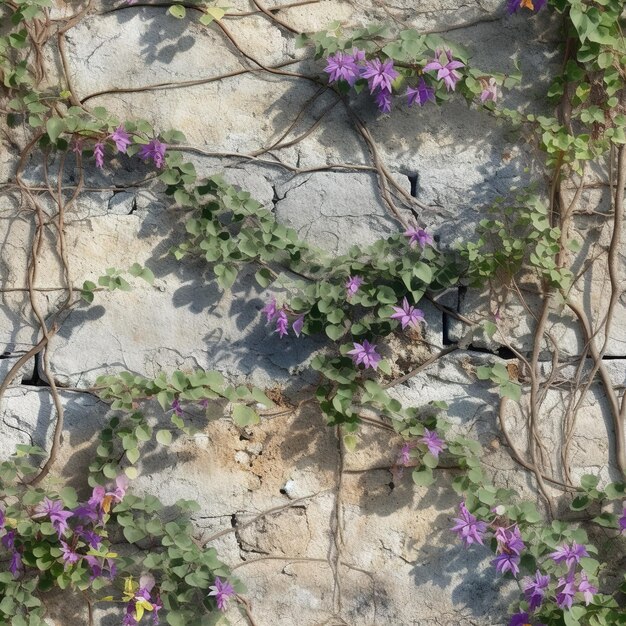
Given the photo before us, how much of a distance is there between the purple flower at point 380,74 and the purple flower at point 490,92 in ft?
0.79

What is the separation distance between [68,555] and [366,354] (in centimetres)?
94

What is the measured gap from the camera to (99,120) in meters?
2.61

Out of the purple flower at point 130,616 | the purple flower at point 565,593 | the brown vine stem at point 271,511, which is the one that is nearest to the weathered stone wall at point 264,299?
the brown vine stem at point 271,511

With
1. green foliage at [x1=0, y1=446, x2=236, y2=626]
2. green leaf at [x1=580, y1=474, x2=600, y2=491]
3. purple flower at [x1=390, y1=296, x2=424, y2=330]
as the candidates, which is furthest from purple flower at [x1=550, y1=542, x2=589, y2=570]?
green foliage at [x1=0, y1=446, x2=236, y2=626]

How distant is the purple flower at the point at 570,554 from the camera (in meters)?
2.44

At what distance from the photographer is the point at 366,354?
2535 millimetres

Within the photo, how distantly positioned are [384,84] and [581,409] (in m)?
1.02

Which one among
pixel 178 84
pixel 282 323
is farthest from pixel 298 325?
pixel 178 84

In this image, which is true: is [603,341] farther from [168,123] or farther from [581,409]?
[168,123]

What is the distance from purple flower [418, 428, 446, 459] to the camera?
8.28 feet

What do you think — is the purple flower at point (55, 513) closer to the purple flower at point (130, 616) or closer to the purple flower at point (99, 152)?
the purple flower at point (130, 616)

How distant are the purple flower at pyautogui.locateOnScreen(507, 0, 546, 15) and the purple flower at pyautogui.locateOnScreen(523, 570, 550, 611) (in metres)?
1.46

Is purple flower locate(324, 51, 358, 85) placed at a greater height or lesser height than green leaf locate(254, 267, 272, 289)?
greater

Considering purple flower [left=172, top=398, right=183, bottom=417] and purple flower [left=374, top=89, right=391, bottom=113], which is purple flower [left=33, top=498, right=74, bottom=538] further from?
purple flower [left=374, top=89, right=391, bottom=113]
